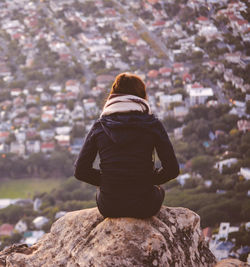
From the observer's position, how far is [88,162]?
1830 millimetres

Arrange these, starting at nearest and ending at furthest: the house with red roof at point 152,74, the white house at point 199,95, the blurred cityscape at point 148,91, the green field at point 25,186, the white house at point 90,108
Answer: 1. the blurred cityscape at point 148,91
2. the green field at point 25,186
3. the white house at point 199,95
4. the white house at point 90,108
5. the house with red roof at point 152,74

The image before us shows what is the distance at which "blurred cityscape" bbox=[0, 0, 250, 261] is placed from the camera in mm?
6209

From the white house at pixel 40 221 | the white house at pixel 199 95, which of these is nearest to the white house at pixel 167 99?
the white house at pixel 199 95

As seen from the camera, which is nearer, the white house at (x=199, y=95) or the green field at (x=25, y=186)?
the green field at (x=25, y=186)

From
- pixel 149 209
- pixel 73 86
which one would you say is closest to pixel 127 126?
pixel 149 209

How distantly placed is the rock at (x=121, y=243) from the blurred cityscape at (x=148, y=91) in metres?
0.61

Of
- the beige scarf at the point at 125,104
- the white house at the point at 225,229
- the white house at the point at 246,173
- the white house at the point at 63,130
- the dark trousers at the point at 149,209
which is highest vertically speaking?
the beige scarf at the point at 125,104

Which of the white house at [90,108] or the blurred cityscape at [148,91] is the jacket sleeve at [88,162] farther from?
the white house at [90,108]

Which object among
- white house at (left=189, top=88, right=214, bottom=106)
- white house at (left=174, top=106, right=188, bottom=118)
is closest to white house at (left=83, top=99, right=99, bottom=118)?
white house at (left=174, top=106, right=188, bottom=118)

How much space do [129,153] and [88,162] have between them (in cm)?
20

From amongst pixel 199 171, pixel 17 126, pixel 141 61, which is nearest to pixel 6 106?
pixel 17 126

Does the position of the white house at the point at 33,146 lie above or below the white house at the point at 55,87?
above

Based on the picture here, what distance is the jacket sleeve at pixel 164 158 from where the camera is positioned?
1.72 metres

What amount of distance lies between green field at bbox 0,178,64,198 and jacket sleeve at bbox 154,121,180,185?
9.64 m
